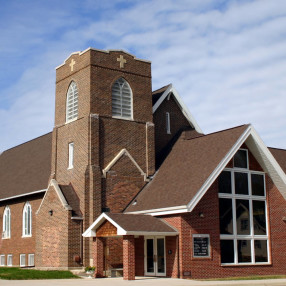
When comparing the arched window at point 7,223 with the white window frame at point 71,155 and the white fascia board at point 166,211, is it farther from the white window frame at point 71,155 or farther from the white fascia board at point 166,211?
the white fascia board at point 166,211

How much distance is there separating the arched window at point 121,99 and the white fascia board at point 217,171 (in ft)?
25.2

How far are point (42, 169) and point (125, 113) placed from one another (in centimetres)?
889

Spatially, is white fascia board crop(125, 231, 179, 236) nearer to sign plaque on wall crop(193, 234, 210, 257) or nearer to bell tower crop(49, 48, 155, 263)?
sign plaque on wall crop(193, 234, 210, 257)

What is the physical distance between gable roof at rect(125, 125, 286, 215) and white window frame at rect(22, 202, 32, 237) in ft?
31.2

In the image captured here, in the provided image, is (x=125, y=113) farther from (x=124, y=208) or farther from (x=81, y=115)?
(x=124, y=208)

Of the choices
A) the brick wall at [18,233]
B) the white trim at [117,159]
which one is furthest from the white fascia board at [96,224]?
the brick wall at [18,233]

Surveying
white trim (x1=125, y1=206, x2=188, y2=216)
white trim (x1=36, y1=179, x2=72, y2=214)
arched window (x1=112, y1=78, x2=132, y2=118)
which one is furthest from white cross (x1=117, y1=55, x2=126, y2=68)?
white trim (x1=125, y1=206, x2=188, y2=216)

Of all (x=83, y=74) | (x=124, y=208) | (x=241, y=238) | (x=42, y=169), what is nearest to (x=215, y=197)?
(x=241, y=238)

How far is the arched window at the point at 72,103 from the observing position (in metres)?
32.0

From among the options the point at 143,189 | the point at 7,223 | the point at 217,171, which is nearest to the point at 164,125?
the point at 143,189

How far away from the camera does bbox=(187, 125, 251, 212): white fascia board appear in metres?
24.7

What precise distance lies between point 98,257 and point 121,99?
389 inches

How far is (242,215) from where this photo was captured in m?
28.2

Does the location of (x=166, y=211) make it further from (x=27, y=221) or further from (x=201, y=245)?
(x=27, y=221)
